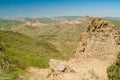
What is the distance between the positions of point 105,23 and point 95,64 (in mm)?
16050

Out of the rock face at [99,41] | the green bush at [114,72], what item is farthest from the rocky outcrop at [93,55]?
the green bush at [114,72]

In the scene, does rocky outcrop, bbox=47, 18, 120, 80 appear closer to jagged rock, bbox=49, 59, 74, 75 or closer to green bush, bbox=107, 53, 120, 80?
jagged rock, bbox=49, 59, 74, 75

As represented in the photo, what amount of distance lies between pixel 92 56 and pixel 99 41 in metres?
4.65

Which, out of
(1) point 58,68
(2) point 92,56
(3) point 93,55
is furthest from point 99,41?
(1) point 58,68

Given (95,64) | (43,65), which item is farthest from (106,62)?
(43,65)

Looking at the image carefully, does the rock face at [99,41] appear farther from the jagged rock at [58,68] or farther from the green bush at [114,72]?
the green bush at [114,72]

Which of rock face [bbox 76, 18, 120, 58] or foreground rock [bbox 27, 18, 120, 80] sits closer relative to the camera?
foreground rock [bbox 27, 18, 120, 80]

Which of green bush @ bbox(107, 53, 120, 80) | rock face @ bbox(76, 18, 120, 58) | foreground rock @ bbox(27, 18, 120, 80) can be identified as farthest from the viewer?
rock face @ bbox(76, 18, 120, 58)

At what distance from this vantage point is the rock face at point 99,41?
71.0 meters

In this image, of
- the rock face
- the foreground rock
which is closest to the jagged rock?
the foreground rock

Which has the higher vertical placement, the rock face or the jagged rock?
the rock face

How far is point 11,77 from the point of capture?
65.6 meters

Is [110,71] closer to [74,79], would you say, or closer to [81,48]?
[74,79]

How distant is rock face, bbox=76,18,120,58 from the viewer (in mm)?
71000
